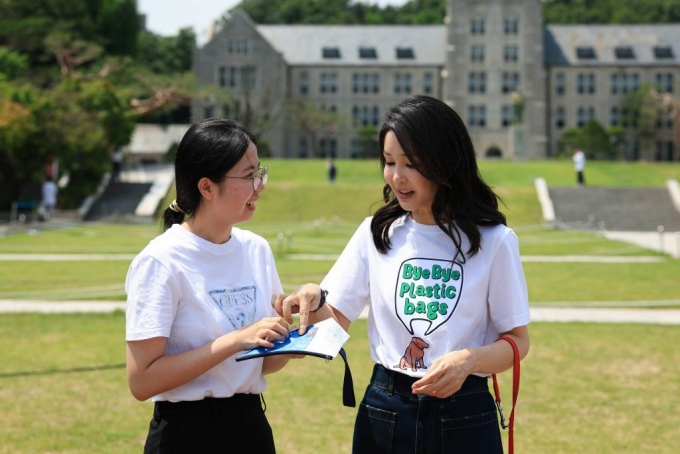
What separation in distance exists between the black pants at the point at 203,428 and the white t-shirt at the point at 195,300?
0.05 m

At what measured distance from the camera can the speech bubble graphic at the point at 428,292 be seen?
Answer: 9.93 feet

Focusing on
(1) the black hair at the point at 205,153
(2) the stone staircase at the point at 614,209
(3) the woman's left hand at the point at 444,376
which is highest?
(1) the black hair at the point at 205,153

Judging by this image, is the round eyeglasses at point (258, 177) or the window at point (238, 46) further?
the window at point (238, 46)

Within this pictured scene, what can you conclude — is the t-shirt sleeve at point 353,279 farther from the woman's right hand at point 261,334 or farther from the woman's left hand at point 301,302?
the woman's right hand at point 261,334

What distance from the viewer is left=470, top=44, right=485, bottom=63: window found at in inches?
2867

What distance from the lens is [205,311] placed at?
301 centimetres

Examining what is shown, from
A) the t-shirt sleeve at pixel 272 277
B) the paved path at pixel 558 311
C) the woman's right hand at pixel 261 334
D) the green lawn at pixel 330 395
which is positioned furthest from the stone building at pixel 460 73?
the woman's right hand at pixel 261 334

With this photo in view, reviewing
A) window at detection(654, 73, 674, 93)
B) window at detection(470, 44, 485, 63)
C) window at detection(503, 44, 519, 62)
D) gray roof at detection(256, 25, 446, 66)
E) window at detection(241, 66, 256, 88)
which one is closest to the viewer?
window at detection(241, 66, 256, 88)

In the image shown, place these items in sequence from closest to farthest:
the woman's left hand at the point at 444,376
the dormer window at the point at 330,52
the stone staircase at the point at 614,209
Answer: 1. the woman's left hand at the point at 444,376
2. the stone staircase at the point at 614,209
3. the dormer window at the point at 330,52

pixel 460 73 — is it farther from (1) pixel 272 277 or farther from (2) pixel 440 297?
(2) pixel 440 297

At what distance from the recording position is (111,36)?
68.2m

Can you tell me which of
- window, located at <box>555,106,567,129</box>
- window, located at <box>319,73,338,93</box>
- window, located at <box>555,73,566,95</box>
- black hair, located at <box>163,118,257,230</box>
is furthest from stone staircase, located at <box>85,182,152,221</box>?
window, located at <box>555,73,566,95</box>

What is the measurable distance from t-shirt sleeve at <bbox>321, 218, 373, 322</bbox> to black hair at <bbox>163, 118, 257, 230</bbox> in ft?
1.75

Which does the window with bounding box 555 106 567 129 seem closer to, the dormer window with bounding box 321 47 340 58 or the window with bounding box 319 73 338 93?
the window with bounding box 319 73 338 93
